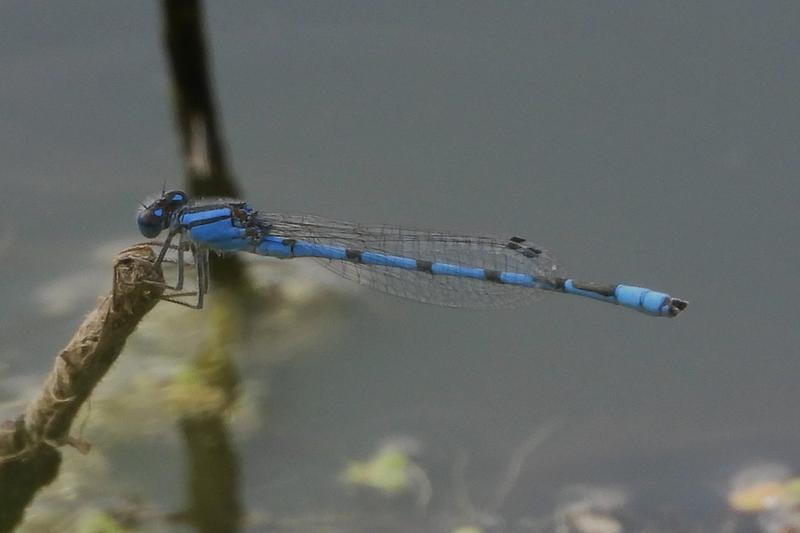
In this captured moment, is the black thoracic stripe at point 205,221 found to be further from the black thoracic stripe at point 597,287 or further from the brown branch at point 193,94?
the black thoracic stripe at point 597,287

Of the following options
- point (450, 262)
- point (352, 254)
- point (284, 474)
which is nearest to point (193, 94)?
point (352, 254)

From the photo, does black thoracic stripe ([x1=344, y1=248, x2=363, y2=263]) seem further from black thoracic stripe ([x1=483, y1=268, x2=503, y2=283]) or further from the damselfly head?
the damselfly head

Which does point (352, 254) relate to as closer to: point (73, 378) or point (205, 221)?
point (205, 221)

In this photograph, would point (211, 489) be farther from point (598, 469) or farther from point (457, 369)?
point (598, 469)

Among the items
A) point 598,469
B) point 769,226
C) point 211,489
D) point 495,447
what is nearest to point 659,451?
point 598,469

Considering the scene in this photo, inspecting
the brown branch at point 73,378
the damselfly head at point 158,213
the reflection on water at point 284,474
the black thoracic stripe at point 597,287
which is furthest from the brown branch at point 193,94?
the black thoracic stripe at point 597,287

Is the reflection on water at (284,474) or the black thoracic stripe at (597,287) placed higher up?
the black thoracic stripe at (597,287)
